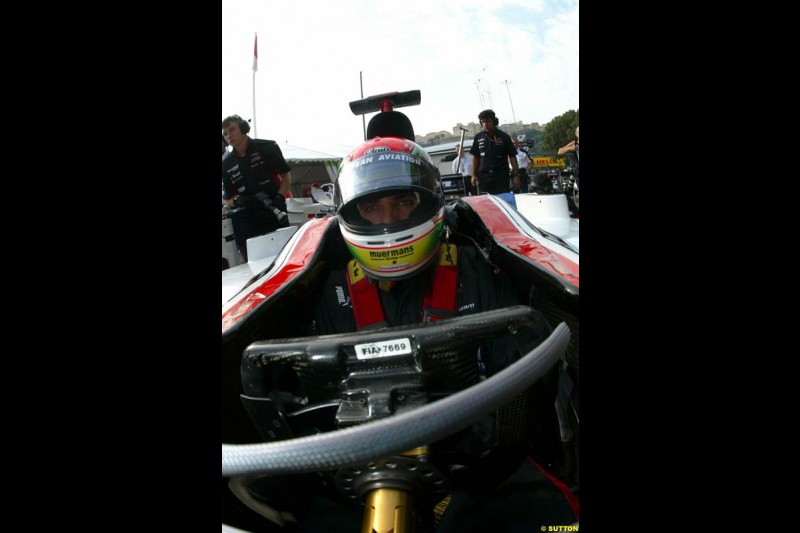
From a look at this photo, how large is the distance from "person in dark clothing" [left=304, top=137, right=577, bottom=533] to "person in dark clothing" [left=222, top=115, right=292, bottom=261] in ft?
8.97

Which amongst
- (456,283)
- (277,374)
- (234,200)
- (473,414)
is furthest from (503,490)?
(234,200)

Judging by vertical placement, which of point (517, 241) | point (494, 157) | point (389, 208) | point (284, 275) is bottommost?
point (284, 275)

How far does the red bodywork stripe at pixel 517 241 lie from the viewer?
1.37 metres

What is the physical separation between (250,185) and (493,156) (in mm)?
3208

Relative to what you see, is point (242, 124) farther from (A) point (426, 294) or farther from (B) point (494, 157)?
(A) point (426, 294)

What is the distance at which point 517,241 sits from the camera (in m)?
1.62

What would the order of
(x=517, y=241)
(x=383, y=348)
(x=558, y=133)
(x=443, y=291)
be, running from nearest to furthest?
(x=383, y=348) < (x=517, y=241) < (x=443, y=291) < (x=558, y=133)

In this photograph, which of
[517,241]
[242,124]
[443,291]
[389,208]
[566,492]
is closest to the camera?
[566,492]

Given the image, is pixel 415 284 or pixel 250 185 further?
pixel 250 185

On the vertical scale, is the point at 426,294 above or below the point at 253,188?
below

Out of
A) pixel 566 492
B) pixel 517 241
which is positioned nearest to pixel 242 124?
pixel 517 241
